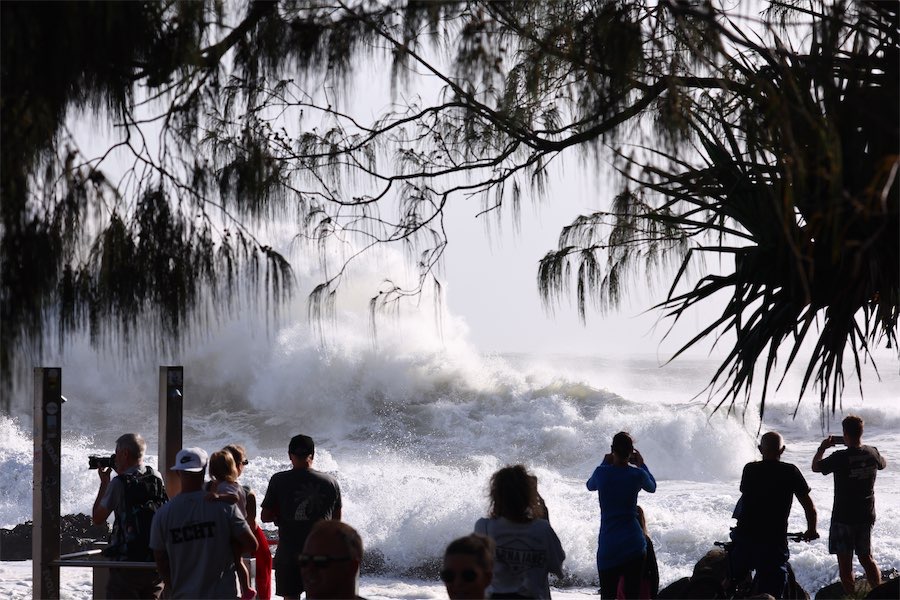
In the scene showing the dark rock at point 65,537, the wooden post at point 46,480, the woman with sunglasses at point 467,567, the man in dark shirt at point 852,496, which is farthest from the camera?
the dark rock at point 65,537

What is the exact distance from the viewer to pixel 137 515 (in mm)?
5352

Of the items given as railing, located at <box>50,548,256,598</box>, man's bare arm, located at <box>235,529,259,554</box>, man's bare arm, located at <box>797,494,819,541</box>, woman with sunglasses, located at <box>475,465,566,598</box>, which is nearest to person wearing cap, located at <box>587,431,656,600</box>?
man's bare arm, located at <box>797,494,819,541</box>

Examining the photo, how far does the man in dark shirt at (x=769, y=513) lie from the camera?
6.11m

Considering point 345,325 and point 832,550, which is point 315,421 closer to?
point 345,325

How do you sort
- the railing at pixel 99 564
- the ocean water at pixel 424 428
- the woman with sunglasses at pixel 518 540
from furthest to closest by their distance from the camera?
1. the ocean water at pixel 424 428
2. the railing at pixel 99 564
3. the woman with sunglasses at pixel 518 540

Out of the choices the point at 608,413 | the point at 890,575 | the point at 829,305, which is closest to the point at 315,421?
the point at 608,413

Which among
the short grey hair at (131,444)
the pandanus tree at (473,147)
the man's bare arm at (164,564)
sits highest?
the pandanus tree at (473,147)

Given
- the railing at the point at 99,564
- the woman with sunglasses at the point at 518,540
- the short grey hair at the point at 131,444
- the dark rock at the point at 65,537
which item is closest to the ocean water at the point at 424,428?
the dark rock at the point at 65,537

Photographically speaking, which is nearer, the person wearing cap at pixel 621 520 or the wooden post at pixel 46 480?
the person wearing cap at pixel 621 520

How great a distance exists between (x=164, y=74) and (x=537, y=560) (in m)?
2.30

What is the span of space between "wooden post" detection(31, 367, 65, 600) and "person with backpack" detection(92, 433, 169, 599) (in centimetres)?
76

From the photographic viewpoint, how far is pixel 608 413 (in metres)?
28.2

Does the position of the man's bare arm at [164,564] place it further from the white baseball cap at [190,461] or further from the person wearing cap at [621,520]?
the person wearing cap at [621,520]

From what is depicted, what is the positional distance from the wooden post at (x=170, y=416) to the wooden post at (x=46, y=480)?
61 cm
